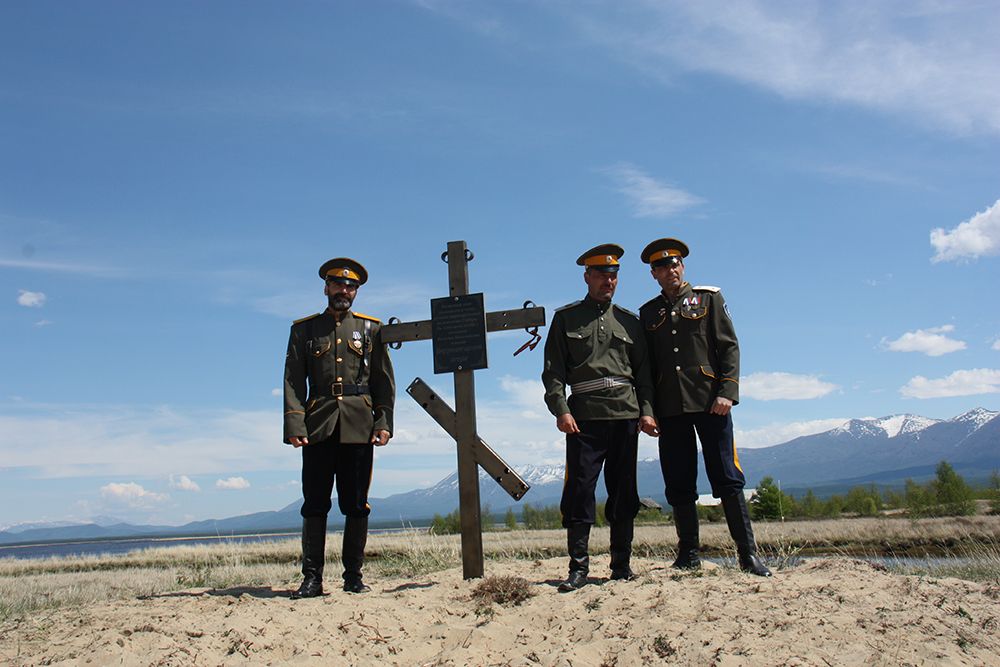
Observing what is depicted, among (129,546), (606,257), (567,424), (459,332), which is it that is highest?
(606,257)

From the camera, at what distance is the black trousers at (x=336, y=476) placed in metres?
5.58

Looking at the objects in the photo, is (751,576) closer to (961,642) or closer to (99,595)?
(961,642)

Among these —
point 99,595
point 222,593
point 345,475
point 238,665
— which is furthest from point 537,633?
point 99,595

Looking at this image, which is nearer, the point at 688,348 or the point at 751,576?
the point at 751,576

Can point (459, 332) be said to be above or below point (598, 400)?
above

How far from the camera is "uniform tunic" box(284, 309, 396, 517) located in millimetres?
5562

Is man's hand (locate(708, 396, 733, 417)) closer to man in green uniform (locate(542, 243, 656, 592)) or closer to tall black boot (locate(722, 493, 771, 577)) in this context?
man in green uniform (locate(542, 243, 656, 592))

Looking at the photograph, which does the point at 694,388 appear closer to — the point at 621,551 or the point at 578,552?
the point at 621,551

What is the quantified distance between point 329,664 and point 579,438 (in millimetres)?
2337

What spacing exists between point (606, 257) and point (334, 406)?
2.50 metres

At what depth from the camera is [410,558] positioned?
8008 mm

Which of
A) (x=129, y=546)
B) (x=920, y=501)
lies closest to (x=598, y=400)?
(x=920, y=501)

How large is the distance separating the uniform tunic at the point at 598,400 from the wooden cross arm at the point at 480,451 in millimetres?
862

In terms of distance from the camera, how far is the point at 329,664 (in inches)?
153
